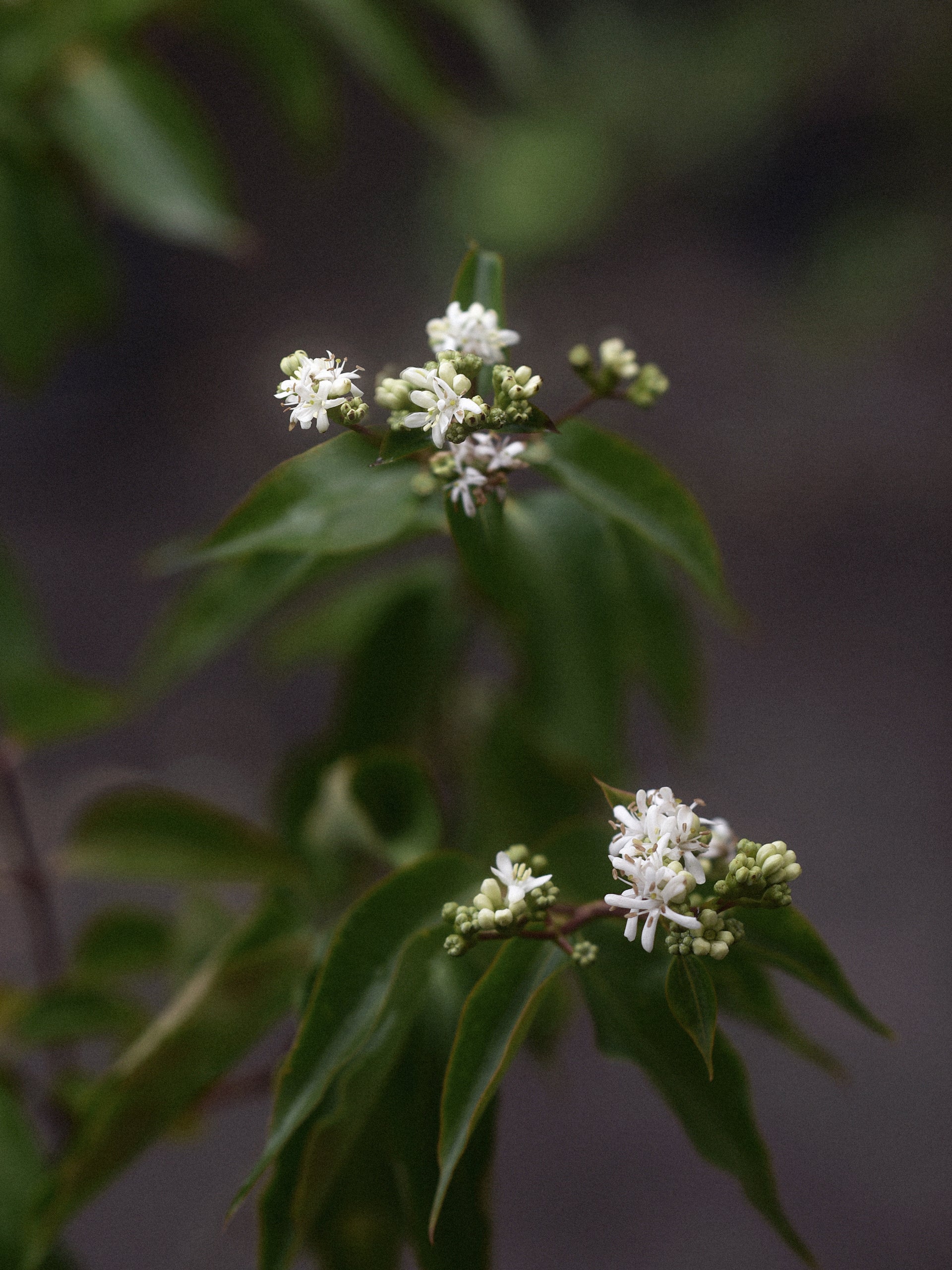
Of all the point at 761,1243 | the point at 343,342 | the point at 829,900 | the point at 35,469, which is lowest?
the point at 761,1243

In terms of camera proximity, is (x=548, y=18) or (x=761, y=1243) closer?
(x=761, y=1243)

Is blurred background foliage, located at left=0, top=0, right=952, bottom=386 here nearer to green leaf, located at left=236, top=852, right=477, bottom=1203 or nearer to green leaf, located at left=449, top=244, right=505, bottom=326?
green leaf, located at left=449, top=244, right=505, bottom=326

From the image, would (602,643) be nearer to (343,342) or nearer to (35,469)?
(35,469)

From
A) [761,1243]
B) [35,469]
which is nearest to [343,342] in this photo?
[35,469]

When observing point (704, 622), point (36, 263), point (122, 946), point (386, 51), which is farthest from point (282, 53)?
A: point (704, 622)

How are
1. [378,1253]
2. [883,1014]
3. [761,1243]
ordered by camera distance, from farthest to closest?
[883,1014] < [761,1243] < [378,1253]

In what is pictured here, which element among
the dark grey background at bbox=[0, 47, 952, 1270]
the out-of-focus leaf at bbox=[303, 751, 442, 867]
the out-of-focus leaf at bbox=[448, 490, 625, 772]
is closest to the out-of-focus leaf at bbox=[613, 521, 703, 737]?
the out-of-focus leaf at bbox=[448, 490, 625, 772]

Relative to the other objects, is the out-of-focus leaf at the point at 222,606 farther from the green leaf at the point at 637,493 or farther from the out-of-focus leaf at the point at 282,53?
the out-of-focus leaf at the point at 282,53

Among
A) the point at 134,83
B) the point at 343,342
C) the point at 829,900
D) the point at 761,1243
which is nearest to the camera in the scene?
the point at 134,83

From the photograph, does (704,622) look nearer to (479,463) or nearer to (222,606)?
(222,606)
